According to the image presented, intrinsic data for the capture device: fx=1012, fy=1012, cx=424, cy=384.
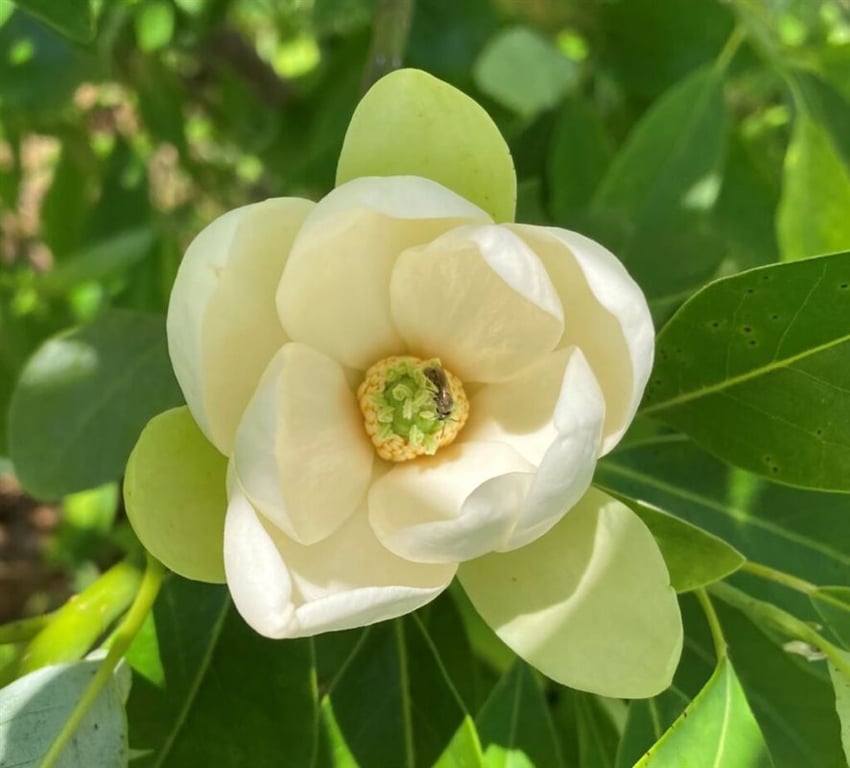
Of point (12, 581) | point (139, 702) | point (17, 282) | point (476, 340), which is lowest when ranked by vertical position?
point (12, 581)

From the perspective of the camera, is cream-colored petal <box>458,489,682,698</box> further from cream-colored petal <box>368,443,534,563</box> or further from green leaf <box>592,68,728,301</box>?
→ green leaf <box>592,68,728,301</box>

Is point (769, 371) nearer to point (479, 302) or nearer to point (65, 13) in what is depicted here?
point (479, 302)

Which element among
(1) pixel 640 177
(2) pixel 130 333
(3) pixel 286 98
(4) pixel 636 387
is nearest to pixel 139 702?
(2) pixel 130 333

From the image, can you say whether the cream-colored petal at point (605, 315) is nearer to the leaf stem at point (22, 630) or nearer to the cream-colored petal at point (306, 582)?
the cream-colored petal at point (306, 582)

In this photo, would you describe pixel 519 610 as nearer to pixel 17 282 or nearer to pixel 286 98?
pixel 17 282

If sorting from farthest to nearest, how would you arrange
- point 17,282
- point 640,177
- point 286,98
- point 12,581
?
point 12,581 → point 286,98 → point 17,282 → point 640,177

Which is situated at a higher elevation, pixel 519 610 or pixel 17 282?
pixel 519 610

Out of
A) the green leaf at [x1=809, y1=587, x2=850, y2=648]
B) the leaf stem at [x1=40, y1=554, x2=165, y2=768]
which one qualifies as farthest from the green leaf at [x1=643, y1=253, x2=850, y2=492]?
the leaf stem at [x1=40, y1=554, x2=165, y2=768]

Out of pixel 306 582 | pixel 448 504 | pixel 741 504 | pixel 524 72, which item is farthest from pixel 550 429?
pixel 524 72
